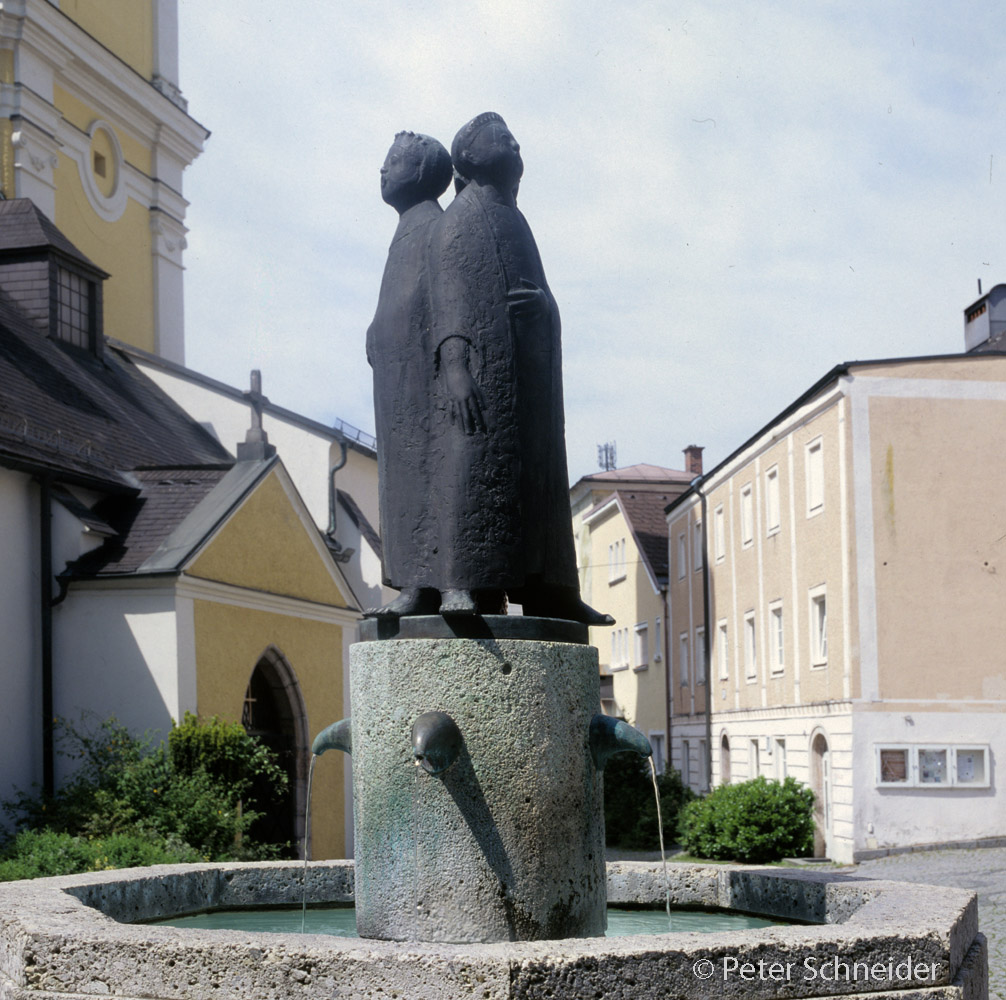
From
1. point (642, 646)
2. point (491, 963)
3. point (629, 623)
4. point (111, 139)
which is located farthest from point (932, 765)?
point (491, 963)

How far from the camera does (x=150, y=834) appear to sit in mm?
14578

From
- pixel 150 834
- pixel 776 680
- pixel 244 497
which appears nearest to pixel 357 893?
pixel 150 834

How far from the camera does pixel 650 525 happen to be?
4494 cm

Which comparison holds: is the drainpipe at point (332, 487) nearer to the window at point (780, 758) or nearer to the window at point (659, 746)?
the window at point (780, 758)

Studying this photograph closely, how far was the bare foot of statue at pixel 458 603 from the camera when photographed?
5.34 metres

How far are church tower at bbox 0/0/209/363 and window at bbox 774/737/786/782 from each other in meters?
15.6

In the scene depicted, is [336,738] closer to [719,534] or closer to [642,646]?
[719,534]

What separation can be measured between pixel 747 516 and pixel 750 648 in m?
2.99

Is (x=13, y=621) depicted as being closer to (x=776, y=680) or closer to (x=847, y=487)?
(x=847, y=487)

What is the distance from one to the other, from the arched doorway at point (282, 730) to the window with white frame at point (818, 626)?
1051 cm

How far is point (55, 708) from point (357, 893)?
505 inches

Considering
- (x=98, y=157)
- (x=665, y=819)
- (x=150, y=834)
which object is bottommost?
(x=665, y=819)

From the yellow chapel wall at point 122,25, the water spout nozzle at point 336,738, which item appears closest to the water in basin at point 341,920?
the water spout nozzle at point 336,738

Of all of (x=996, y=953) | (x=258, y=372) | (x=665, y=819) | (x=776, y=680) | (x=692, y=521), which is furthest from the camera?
(x=692, y=521)
